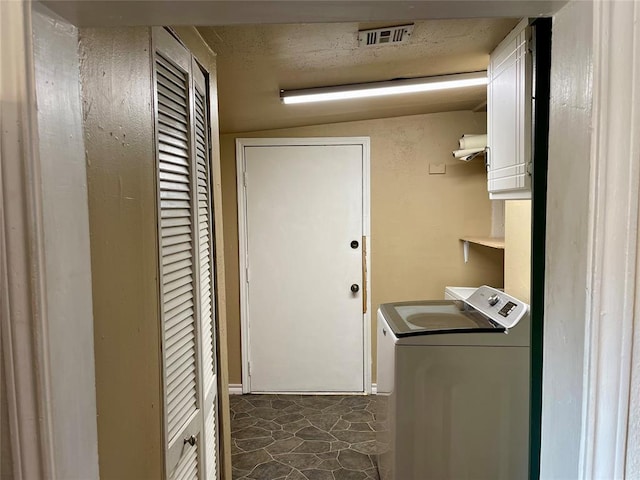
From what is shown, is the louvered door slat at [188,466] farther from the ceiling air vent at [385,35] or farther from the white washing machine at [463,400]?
the ceiling air vent at [385,35]

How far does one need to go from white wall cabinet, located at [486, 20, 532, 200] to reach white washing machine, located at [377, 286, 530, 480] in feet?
2.07

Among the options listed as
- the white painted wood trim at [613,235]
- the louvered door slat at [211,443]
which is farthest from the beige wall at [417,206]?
the white painted wood trim at [613,235]

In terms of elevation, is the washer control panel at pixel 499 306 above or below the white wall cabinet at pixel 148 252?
below

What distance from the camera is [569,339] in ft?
2.09

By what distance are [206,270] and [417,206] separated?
234 cm

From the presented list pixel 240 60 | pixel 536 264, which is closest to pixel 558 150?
pixel 536 264

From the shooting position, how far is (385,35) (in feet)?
5.90

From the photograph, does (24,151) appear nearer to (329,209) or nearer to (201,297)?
(201,297)

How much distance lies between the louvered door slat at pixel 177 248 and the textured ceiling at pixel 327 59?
0.42 meters

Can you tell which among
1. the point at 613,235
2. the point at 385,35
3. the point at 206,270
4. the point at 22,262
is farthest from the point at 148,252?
the point at 385,35

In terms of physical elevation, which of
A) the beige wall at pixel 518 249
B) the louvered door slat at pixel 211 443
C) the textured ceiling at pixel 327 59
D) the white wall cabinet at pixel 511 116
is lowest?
the louvered door slat at pixel 211 443

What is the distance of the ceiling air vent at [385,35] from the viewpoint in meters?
1.74

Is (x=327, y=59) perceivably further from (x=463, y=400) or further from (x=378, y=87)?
(x=463, y=400)

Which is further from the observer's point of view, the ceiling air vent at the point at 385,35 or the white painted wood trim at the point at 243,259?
the white painted wood trim at the point at 243,259
